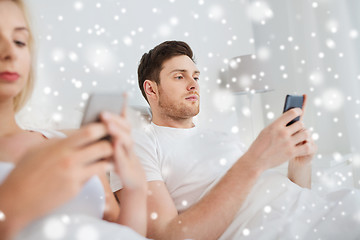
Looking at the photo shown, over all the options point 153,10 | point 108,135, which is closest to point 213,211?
point 108,135

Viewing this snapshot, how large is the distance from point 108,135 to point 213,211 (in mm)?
477

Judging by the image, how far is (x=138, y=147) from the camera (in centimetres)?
108

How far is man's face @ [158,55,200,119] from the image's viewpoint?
130 centimetres

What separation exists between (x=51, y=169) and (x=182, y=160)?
2.34 ft

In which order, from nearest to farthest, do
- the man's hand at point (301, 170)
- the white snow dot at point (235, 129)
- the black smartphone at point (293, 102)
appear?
the black smartphone at point (293, 102) < the man's hand at point (301, 170) < the white snow dot at point (235, 129)

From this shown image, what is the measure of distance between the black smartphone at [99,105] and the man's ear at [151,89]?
0.83 m

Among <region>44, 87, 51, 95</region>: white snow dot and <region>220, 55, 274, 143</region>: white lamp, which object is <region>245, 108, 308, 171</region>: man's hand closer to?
<region>44, 87, 51, 95</region>: white snow dot

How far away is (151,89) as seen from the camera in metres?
1.37

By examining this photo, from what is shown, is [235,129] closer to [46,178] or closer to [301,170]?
[301,170]

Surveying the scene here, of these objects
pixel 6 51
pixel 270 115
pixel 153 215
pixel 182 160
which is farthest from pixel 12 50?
pixel 270 115

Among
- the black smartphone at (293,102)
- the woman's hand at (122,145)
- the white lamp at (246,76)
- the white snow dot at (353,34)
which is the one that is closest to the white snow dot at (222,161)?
the black smartphone at (293,102)

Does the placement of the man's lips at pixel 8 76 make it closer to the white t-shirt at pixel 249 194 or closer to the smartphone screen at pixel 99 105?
the smartphone screen at pixel 99 105

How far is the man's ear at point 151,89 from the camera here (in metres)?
1.36

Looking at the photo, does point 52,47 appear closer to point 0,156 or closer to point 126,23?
point 126,23
